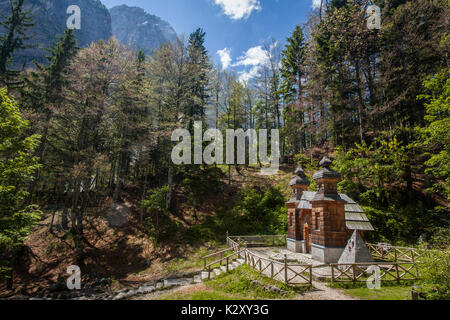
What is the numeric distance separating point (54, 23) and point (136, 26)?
82748 mm

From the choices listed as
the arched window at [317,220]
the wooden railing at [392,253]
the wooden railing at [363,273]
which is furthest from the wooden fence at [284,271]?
the wooden railing at [392,253]

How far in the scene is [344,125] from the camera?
1050 inches

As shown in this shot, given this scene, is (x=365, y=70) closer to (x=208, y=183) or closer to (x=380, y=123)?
(x=380, y=123)

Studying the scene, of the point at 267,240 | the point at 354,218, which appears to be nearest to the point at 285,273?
the point at 354,218

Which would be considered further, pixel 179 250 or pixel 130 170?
pixel 130 170

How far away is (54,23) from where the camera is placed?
79438 mm

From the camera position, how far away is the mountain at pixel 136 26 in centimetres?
14575

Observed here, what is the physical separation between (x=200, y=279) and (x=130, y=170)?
22041 millimetres

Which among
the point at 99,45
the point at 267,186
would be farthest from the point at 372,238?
the point at 99,45
